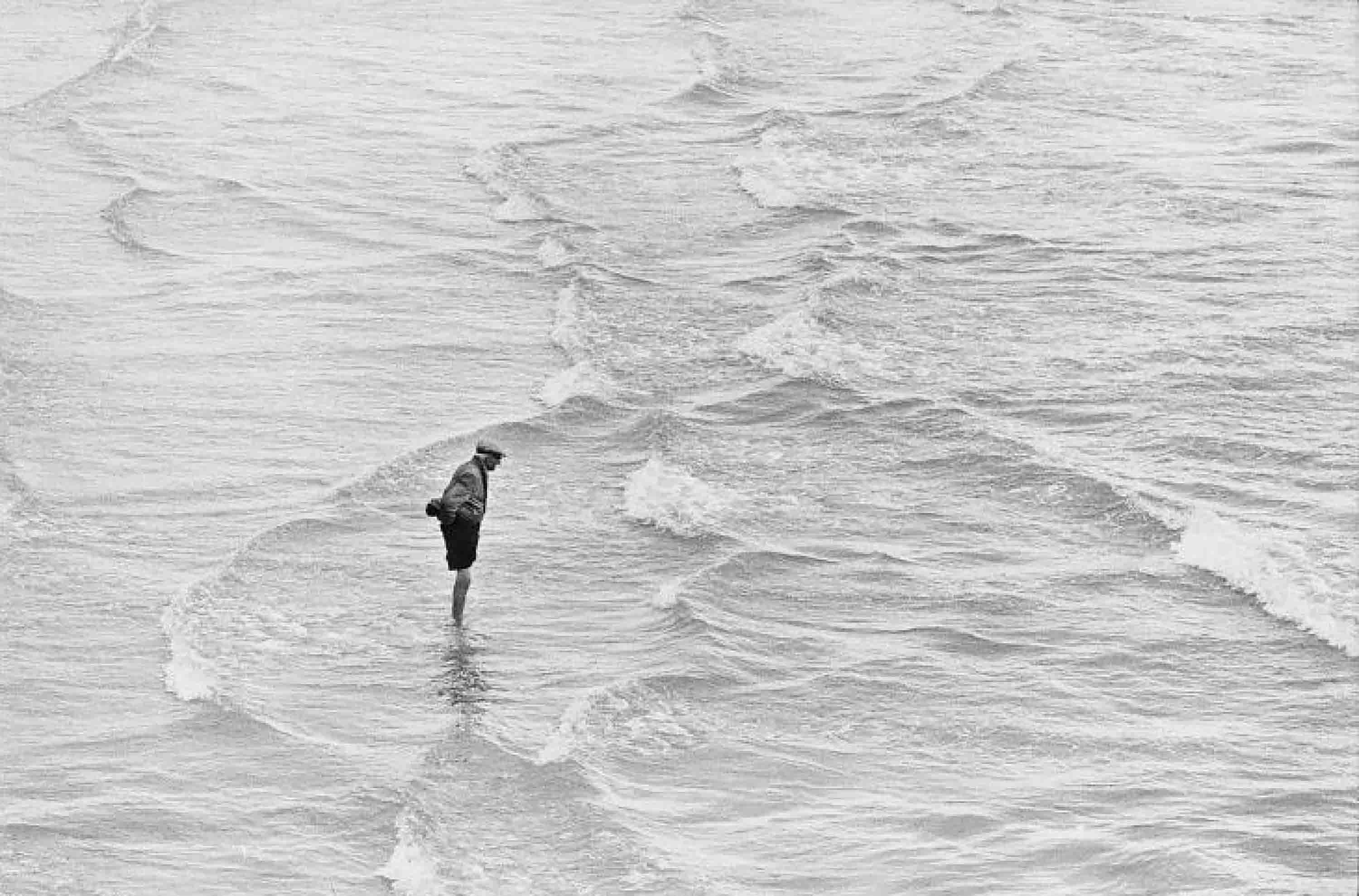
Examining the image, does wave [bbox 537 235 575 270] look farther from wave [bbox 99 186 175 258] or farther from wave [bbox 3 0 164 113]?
wave [bbox 3 0 164 113]

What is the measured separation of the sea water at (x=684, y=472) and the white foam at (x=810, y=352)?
8cm

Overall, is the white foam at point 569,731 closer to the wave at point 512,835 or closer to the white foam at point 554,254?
the wave at point 512,835

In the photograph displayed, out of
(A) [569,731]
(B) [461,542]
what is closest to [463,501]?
(B) [461,542]

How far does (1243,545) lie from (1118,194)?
35.9 feet

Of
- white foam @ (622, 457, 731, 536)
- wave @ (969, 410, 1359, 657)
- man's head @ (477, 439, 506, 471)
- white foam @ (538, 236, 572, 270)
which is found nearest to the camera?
man's head @ (477, 439, 506, 471)

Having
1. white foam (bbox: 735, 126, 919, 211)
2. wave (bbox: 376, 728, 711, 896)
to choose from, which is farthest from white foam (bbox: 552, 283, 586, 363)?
wave (bbox: 376, 728, 711, 896)

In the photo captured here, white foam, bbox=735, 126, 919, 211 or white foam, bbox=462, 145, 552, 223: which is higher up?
white foam, bbox=735, 126, 919, 211

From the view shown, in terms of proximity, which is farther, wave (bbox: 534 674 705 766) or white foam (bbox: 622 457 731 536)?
white foam (bbox: 622 457 731 536)

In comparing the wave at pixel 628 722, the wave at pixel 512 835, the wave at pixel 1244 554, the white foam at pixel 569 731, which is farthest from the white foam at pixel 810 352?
the wave at pixel 512 835

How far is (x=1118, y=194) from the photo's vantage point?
28484mm

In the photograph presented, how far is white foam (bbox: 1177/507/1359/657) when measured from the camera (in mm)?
16797

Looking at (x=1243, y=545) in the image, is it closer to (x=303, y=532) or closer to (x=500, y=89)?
(x=303, y=532)

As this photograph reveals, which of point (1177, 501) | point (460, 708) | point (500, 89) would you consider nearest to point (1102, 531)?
point (1177, 501)

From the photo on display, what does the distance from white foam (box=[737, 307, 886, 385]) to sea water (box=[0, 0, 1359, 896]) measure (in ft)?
0.27
